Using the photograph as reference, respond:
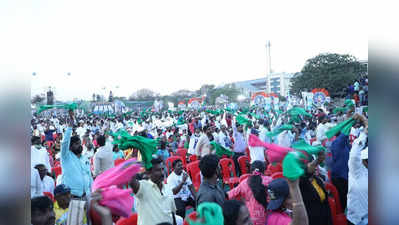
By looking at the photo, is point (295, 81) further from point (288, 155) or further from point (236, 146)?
point (288, 155)

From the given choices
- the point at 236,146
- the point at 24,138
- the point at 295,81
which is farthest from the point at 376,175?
the point at 295,81

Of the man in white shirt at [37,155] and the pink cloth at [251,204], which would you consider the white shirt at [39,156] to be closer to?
the man in white shirt at [37,155]

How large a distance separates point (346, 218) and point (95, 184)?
3386 mm

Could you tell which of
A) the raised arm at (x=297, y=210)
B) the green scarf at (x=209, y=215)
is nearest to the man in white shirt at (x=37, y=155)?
the green scarf at (x=209, y=215)

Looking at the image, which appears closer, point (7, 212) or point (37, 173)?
point (7, 212)

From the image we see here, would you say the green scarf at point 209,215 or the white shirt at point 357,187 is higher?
the green scarf at point 209,215

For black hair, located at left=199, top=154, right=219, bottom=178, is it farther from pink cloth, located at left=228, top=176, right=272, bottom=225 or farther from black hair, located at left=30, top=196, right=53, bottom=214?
black hair, located at left=30, top=196, right=53, bottom=214

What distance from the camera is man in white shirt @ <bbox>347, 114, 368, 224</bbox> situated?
375 cm

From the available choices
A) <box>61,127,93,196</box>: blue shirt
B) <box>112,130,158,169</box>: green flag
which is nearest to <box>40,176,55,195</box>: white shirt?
<box>61,127,93,196</box>: blue shirt

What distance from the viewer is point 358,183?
382 cm

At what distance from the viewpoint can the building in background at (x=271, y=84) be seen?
57.0m

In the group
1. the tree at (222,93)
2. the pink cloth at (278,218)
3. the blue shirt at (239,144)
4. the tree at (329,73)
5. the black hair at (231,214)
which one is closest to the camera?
the black hair at (231,214)

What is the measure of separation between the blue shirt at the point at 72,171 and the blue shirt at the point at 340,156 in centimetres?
357

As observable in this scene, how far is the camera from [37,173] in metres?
4.55
